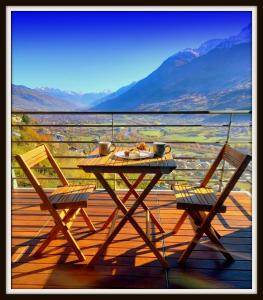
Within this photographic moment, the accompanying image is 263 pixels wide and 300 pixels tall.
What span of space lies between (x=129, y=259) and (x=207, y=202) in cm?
76

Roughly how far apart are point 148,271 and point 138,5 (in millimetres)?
1777

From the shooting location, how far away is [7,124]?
1604mm

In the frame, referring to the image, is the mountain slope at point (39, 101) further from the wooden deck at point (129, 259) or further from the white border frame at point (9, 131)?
the white border frame at point (9, 131)

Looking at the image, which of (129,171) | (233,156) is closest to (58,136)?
(129,171)

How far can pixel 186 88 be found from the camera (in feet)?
68.6

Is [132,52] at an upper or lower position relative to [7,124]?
upper

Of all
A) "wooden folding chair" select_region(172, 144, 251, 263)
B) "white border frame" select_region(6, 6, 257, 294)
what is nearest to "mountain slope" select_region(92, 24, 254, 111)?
"wooden folding chair" select_region(172, 144, 251, 263)

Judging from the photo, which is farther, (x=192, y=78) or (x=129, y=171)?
(x=192, y=78)

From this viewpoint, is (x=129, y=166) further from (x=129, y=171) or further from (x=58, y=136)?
(x=58, y=136)

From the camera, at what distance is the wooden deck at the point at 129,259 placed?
78.2 inches

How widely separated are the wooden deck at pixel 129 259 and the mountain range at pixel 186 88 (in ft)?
38.5

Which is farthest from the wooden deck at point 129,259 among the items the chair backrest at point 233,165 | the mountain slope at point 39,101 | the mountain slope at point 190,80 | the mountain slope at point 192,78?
the mountain slope at point 190,80
